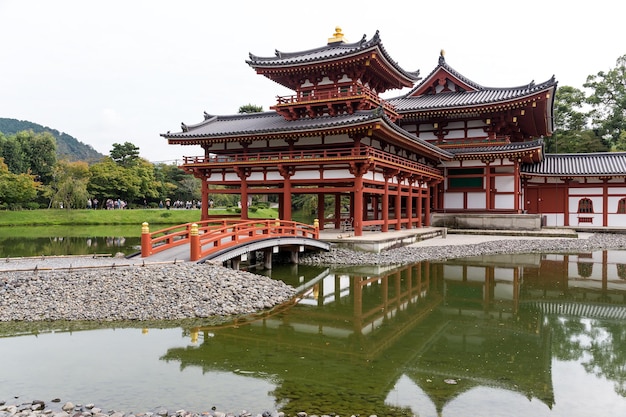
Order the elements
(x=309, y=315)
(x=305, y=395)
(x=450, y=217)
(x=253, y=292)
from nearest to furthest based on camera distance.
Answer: (x=305, y=395)
(x=309, y=315)
(x=253, y=292)
(x=450, y=217)

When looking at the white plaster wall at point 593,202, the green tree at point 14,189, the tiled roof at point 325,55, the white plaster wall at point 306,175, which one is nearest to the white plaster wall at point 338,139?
the white plaster wall at point 306,175

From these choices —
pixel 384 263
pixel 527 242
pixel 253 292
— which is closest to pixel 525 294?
pixel 384 263

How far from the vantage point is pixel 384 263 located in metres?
18.5

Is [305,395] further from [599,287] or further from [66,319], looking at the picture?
[599,287]

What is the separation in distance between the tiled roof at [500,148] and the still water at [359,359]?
15.3 m

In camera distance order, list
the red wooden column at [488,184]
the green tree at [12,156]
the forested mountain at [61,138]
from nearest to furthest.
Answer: the red wooden column at [488,184]
the green tree at [12,156]
the forested mountain at [61,138]

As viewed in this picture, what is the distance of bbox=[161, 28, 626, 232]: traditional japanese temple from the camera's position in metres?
22.0

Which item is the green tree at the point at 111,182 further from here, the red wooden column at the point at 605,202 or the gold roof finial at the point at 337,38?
the red wooden column at the point at 605,202

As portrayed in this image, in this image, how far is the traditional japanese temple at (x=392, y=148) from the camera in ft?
72.3

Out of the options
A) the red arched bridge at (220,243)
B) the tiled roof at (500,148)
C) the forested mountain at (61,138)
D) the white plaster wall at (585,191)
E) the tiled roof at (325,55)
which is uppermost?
the forested mountain at (61,138)

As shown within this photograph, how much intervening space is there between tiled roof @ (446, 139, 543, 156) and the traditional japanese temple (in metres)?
0.06

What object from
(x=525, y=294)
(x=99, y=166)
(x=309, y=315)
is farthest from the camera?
(x=99, y=166)

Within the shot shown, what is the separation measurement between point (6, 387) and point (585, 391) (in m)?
8.60

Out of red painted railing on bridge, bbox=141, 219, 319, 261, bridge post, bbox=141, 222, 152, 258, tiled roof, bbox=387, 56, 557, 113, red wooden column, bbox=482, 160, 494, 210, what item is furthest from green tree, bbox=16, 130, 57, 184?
red wooden column, bbox=482, 160, 494, 210
